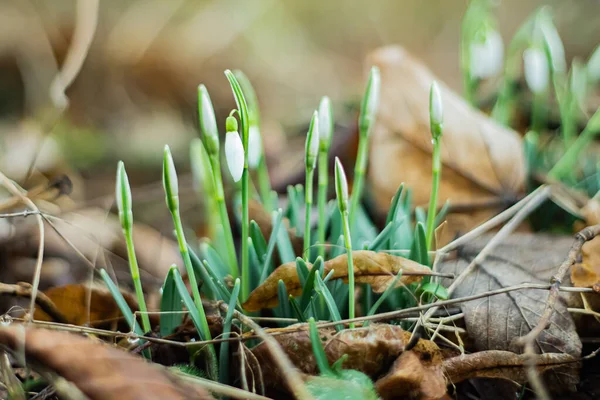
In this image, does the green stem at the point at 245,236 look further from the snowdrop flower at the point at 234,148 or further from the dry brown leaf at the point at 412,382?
the dry brown leaf at the point at 412,382

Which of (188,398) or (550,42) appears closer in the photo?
(188,398)

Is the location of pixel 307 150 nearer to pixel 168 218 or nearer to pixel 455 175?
pixel 455 175

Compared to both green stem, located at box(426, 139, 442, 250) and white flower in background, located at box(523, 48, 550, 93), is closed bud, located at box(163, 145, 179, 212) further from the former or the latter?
white flower in background, located at box(523, 48, 550, 93)

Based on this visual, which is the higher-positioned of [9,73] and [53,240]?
[9,73]

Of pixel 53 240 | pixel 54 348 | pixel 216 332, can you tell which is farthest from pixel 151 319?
pixel 53 240

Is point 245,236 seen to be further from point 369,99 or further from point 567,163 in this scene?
point 567,163

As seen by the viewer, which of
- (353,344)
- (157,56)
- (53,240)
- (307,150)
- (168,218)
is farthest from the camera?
(157,56)
